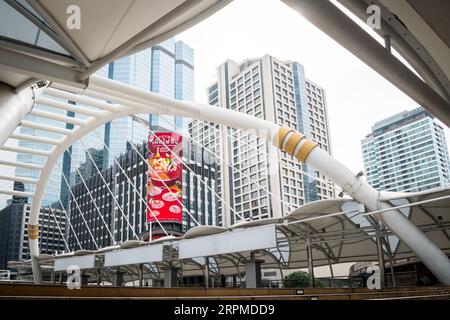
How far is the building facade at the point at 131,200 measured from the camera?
9306 cm

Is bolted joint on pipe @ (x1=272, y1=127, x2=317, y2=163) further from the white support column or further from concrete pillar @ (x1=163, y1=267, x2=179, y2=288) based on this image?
concrete pillar @ (x1=163, y1=267, x2=179, y2=288)

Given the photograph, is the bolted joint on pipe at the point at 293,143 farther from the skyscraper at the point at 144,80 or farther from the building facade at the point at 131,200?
the skyscraper at the point at 144,80

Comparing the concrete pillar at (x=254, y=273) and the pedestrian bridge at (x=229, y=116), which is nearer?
the pedestrian bridge at (x=229, y=116)

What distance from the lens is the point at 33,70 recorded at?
21.9 feet

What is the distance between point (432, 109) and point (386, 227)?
12701 mm

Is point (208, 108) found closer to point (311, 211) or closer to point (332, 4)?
point (311, 211)

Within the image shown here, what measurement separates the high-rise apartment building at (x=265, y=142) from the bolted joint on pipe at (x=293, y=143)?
6722 cm

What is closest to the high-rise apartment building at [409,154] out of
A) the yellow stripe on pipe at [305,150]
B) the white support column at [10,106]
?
the yellow stripe on pipe at [305,150]

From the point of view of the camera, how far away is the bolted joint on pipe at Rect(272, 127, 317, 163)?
16812 millimetres

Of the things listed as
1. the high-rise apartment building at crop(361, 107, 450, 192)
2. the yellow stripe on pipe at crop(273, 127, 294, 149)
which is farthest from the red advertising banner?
the high-rise apartment building at crop(361, 107, 450, 192)

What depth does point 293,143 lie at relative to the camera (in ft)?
55.7

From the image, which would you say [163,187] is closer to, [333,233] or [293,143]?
[333,233]

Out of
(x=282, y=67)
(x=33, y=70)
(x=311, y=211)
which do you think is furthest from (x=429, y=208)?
(x=282, y=67)

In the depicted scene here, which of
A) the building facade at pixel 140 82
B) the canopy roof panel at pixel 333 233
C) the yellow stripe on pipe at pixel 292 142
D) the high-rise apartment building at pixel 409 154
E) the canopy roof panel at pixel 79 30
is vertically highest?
the building facade at pixel 140 82
